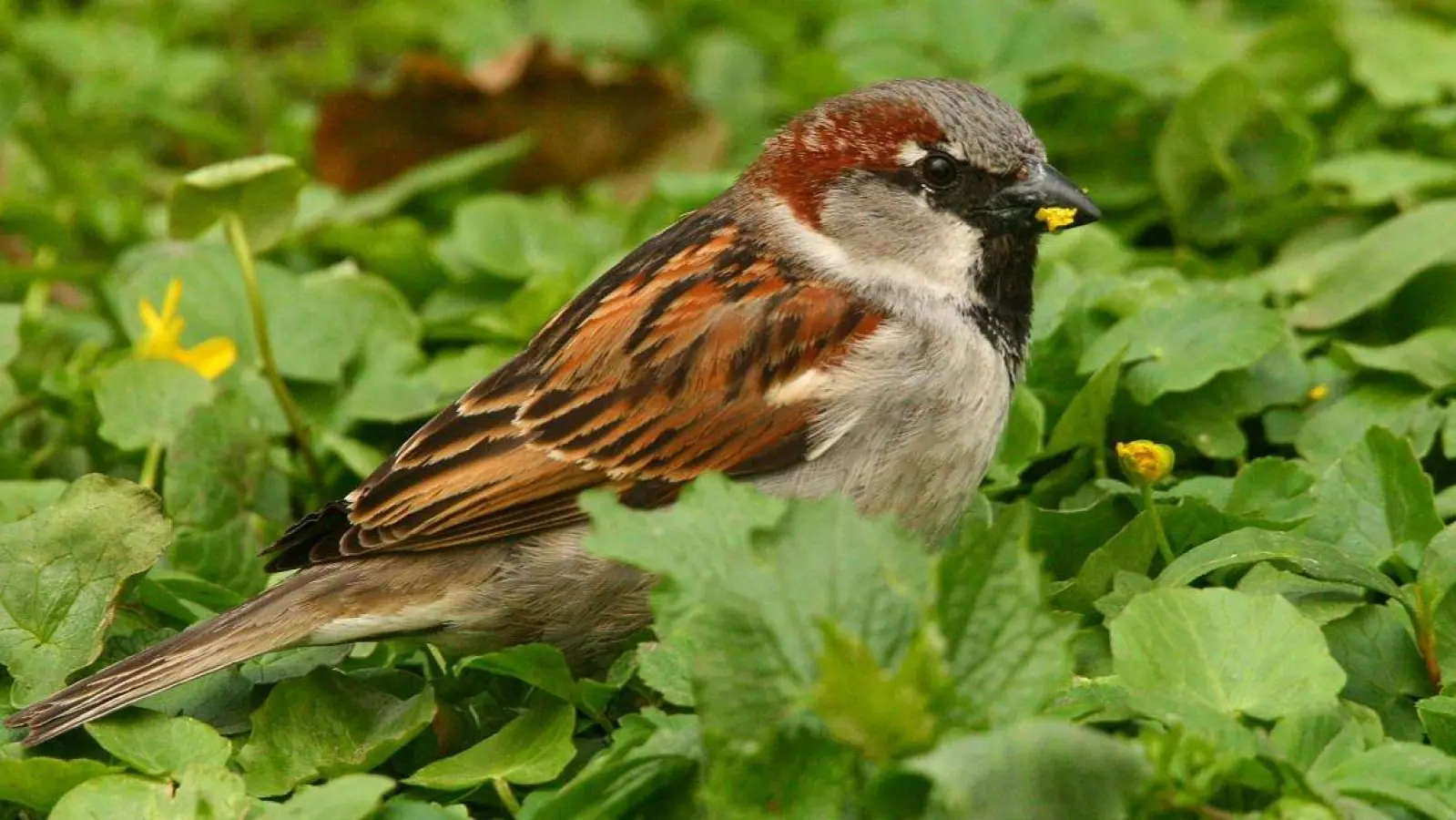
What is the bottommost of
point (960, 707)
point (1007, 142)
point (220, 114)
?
point (220, 114)

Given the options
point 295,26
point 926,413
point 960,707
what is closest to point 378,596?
point 926,413

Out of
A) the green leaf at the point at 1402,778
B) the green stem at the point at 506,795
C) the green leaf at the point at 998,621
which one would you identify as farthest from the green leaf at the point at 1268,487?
the green stem at the point at 506,795

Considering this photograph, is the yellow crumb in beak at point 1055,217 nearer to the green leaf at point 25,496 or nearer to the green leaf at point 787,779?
the green leaf at point 787,779

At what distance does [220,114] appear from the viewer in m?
5.88

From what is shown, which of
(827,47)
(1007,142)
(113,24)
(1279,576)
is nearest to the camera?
(1279,576)

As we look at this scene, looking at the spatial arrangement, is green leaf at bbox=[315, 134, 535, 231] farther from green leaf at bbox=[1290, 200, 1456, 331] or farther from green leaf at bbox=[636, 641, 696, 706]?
green leaf at bbox=[636, 641, 696, 706]

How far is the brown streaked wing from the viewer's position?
3098 millimetres

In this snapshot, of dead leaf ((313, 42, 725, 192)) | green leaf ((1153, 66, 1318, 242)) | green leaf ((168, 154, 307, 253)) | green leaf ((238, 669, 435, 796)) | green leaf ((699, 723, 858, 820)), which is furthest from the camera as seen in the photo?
dead leaf ((313, 42, 725, 192))

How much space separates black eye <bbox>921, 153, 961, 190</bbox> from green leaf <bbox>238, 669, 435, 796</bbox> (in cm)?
116

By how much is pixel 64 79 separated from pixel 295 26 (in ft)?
2.51

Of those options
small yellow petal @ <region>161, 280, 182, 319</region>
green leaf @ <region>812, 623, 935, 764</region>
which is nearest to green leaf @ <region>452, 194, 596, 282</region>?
small yellow petal @ <region>161, 280, 182, 319</region>

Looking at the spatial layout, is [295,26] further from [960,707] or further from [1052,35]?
[960,707]

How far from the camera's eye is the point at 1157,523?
299cm

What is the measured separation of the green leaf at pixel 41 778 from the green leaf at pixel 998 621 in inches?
49.1
